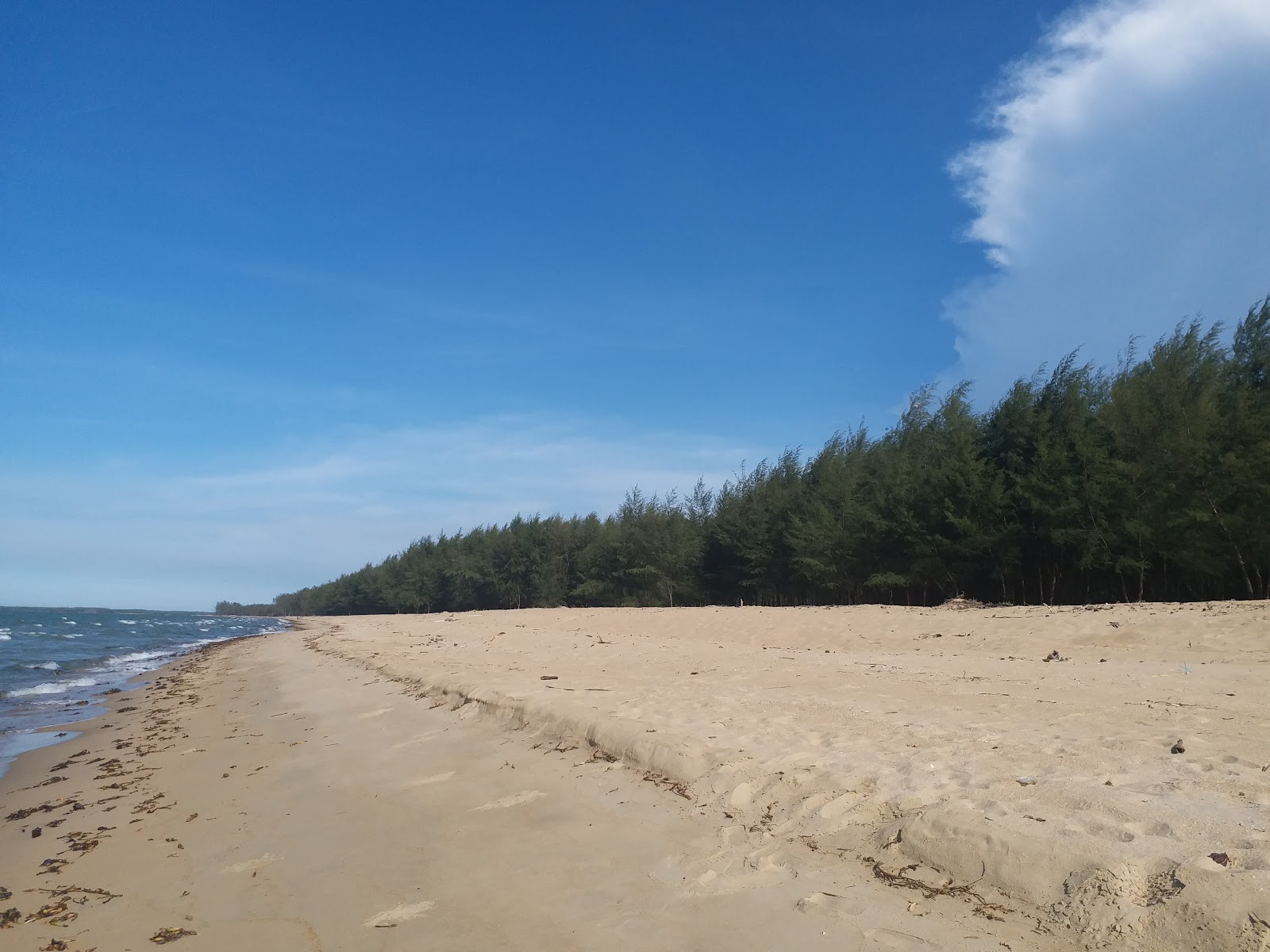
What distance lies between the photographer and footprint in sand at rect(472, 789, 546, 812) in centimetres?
537

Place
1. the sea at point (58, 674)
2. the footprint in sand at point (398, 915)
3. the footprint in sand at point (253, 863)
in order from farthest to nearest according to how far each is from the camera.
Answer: the sea at point (58, 674)
the footprint in sand at point (253, 863)
the footprint in sand at point (398, 915)

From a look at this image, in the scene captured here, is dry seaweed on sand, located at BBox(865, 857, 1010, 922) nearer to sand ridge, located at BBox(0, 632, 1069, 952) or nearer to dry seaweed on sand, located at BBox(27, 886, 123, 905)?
sand ridge, located at BBox(0, 632, 1069, 952)

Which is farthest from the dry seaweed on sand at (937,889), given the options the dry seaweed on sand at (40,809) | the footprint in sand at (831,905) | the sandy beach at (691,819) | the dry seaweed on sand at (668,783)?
the dry seaweed on sand at (40,809)

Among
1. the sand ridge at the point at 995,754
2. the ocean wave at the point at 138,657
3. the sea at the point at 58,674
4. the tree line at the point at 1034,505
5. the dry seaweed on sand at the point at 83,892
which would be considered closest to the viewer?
the sand ridge at the point at 995,754

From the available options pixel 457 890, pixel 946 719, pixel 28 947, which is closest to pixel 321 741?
pixel 28 947

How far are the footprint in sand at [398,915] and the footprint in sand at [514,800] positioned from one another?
1394mm

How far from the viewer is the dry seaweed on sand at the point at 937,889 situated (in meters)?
3.16

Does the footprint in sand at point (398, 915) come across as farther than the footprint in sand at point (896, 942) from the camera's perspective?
Yes

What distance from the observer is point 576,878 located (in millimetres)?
4031

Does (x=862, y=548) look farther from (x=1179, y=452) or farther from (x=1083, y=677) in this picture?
(x=1083, y=677)

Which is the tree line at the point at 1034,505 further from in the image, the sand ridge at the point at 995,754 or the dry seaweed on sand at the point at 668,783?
the dry seaweed on sand at the point at 668,783

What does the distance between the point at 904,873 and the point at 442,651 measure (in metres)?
15.8

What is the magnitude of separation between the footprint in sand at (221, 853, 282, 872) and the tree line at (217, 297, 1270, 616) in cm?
2135

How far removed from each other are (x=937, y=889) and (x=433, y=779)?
433 cm
